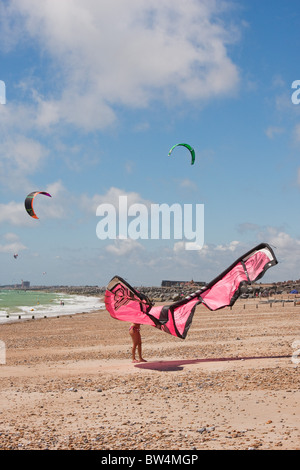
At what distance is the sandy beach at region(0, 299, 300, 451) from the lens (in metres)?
7.16

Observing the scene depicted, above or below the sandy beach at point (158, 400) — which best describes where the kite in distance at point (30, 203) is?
above

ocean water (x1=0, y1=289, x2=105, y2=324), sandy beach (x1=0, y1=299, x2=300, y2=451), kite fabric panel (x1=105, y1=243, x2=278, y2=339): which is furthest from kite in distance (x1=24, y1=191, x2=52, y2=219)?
ocean water (x1=0, y1=289, x2=105, y2=324)

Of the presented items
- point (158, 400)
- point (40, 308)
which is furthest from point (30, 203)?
point (40, 308)

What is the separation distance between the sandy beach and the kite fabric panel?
1.27 m

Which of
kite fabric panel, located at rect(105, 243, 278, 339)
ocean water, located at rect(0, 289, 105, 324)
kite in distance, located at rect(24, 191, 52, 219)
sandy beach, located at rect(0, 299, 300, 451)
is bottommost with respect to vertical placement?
ocean water, located at rect(0, 289, 105, 324)

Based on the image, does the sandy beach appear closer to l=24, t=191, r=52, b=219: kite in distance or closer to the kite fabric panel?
the kite fabric panel

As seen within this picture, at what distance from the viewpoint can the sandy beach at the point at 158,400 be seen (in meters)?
7.16

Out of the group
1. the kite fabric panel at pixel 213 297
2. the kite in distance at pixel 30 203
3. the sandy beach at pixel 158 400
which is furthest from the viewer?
the kite in distance at pixel 30 203

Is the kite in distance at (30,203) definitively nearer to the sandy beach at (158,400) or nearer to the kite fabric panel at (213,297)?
the sandy beach at (158,400)

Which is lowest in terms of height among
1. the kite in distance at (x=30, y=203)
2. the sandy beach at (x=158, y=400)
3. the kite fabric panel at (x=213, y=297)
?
the sandy beach at (x=158, y=400)

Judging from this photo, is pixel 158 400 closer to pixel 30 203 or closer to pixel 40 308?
pixel 30 203

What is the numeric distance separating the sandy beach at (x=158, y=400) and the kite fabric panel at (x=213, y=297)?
4.18 ft

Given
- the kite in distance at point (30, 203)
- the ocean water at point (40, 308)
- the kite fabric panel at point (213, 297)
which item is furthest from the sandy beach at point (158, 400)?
the ocean water at point (40, 308)

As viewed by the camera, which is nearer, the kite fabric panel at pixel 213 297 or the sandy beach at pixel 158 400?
the sandy beach at pixel 158 400
